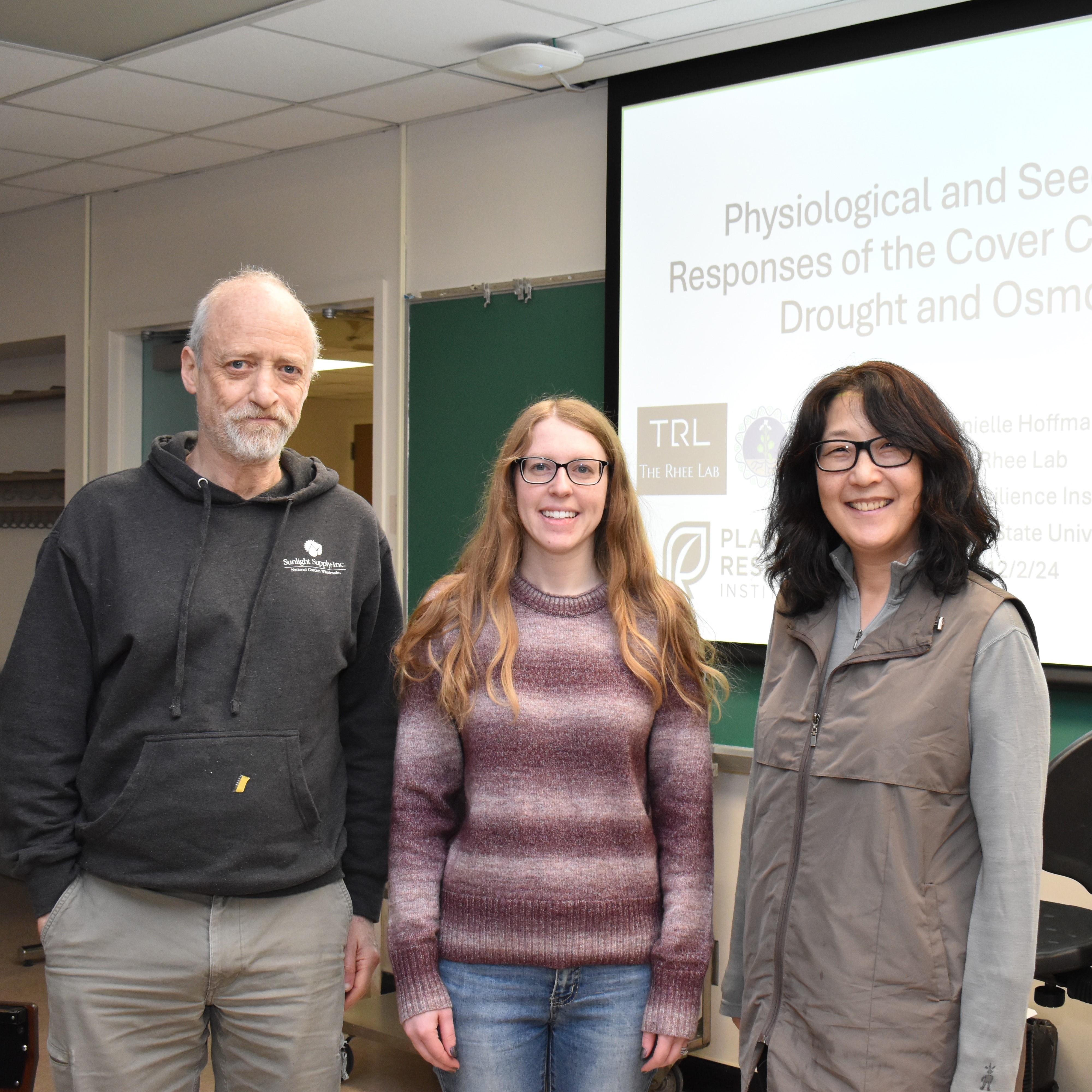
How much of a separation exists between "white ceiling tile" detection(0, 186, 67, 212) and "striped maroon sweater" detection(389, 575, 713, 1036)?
4.27 m

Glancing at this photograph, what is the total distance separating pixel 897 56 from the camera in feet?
9.77

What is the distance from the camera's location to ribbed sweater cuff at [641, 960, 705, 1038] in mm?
1595

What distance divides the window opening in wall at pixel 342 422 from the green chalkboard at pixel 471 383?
2.61 metres

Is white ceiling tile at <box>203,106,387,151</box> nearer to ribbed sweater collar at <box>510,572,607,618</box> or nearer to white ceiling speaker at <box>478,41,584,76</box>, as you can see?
white ceiling speaker at <box>478,41,584,76</box>

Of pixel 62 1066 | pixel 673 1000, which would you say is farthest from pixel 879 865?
pixel 62 1066

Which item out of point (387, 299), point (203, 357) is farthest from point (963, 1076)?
point (387, 299)

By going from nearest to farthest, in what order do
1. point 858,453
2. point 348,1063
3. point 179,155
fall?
point 858,453 → point 348,1063 → point 179,155

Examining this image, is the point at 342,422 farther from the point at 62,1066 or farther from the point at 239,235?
the point at 62,1066

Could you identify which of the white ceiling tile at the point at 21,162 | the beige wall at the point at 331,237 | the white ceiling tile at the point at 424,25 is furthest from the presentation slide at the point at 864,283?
the white ceiling tile at the point at 21,162

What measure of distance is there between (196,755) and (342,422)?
8.26 meters

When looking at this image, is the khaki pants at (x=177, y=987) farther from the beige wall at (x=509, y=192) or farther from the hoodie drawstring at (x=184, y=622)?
the beige wall at (x=509, y=192)

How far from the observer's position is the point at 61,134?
4.23 m

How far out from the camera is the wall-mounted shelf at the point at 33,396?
18.5ft

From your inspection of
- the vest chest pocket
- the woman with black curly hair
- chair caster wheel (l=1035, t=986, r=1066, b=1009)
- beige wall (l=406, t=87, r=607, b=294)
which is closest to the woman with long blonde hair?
the woman with black curly hair
